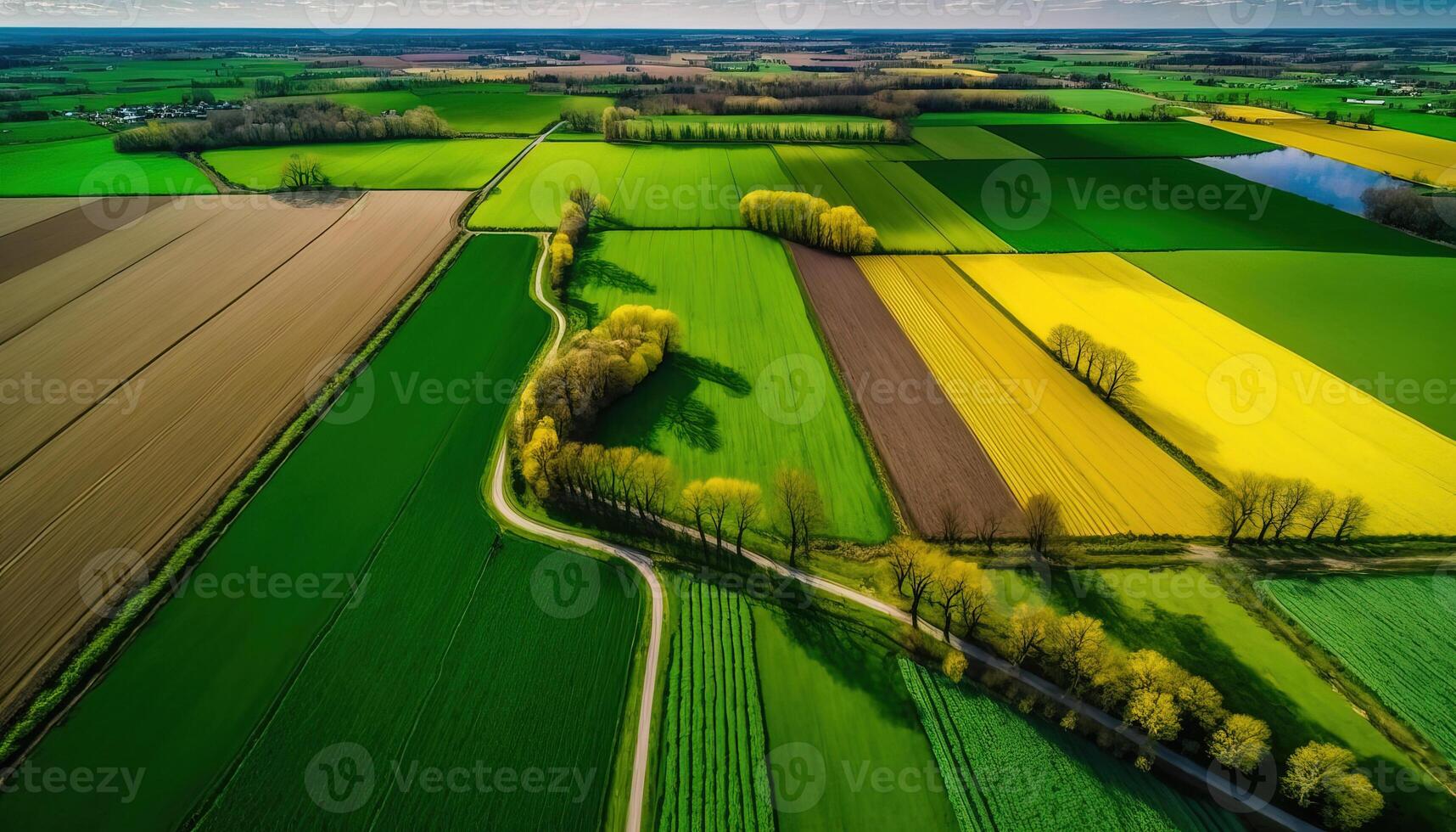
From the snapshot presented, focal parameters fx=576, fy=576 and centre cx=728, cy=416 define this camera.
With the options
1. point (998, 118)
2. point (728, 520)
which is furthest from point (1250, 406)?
point (998, 118)

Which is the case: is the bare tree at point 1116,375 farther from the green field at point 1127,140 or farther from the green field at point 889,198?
the green field at point 1127,140

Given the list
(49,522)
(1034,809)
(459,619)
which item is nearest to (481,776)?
(459,619)

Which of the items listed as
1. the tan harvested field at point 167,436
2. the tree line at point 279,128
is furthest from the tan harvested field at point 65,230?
the tree line at point 279,128

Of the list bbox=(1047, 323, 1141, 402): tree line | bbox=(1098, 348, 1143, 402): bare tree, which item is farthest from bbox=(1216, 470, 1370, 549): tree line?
bbox=(1047, 323, 1141, 402): tree line

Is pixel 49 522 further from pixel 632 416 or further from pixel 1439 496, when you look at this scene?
pixel 1439 496

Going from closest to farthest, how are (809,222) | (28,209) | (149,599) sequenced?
(149,599) → (809,222) → (28,209)

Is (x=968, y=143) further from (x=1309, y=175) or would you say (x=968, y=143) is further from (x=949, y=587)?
(x=949, y=587)
